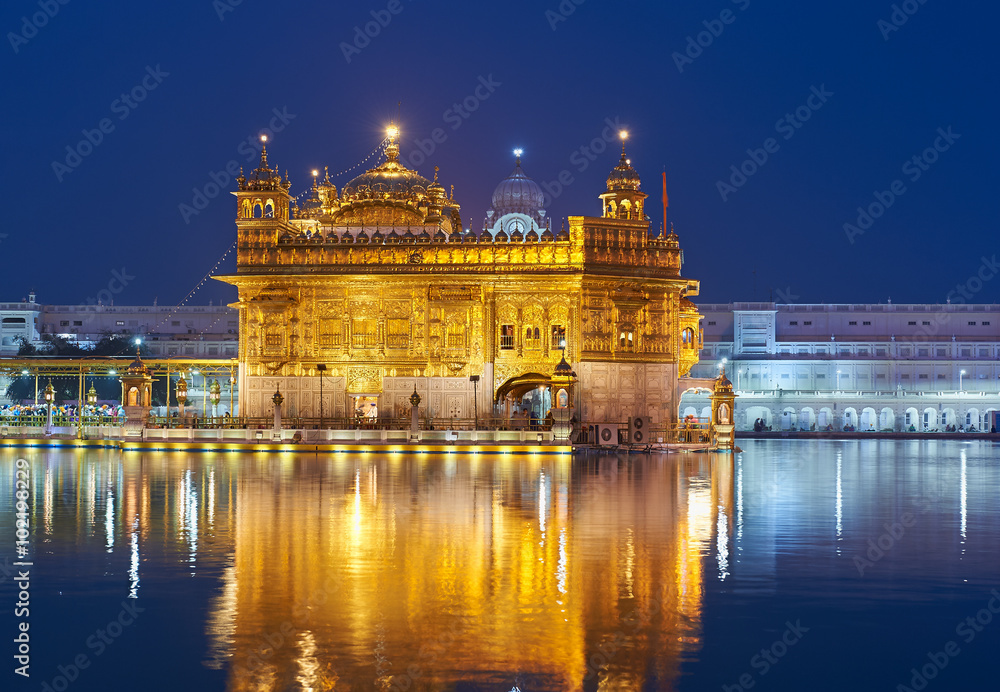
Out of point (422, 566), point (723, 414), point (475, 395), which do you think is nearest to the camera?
point (422, 566)

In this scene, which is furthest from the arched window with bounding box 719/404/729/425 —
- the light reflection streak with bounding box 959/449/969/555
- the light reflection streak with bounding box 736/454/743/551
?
the light reflection streak with bounding box 959/449/969/555

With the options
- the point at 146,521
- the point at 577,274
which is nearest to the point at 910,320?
the point at 577,274

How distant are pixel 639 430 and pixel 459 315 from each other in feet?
29.6

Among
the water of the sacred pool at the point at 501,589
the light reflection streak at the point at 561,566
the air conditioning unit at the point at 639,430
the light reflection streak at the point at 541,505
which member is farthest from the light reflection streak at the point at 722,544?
the air conditioning unit at the point at 639,430

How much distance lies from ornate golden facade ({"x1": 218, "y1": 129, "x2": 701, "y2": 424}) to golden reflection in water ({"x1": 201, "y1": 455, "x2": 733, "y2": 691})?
23124 millimetres

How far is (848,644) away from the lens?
1084 cm

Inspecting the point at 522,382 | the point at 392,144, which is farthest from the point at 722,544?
the point at 392,144

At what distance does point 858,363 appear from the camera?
291ft

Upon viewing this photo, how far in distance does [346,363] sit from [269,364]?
3.32m

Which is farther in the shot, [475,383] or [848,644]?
[475,383]

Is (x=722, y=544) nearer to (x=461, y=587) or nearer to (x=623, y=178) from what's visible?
(x=461, y=587)

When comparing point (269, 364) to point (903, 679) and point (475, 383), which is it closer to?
point (475, 383)

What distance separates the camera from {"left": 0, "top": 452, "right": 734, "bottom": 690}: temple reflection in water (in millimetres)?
10109

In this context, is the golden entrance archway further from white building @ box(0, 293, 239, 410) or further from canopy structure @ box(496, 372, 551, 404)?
white building @ box(0, 293, 239, 410)
